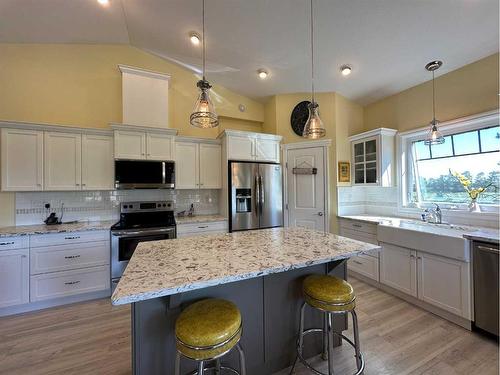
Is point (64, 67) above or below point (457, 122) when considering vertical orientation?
above

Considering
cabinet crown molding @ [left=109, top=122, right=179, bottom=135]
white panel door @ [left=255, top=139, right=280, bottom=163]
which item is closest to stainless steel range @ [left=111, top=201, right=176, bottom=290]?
cabinet crown molding @ [left=109, top=122, right=179, bottom=135]

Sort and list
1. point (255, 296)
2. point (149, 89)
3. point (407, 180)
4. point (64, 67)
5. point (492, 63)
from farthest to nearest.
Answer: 1. point (407, 180)
2. point (149, 89)
3. point (64, 67)
4. point (492, 63)
5. point (255, 296)

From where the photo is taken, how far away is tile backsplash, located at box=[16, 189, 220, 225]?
2.93 metres

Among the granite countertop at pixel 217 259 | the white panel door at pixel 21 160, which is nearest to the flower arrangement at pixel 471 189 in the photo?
the granite countertop at pixel 217 259

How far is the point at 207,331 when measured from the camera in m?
1.07

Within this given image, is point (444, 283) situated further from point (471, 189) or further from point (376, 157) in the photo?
point (376, 157)

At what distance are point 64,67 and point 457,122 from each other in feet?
17.7

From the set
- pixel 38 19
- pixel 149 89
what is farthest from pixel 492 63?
pixel 38 19

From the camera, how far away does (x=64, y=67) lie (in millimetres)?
3100

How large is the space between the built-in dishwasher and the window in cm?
101

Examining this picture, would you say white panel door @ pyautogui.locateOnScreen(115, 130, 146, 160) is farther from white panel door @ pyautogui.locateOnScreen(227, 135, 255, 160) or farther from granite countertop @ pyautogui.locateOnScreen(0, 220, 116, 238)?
white panel door @ pyautogui.locateOnScreen(227, 135, 255, 160)

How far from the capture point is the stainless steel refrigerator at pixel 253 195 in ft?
11.2

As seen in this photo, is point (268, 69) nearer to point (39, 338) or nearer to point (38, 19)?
point (38, 19)

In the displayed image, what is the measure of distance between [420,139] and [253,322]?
359 cm
